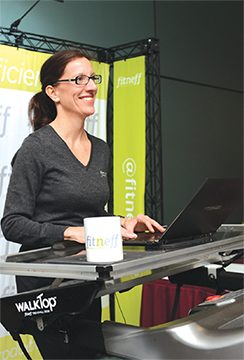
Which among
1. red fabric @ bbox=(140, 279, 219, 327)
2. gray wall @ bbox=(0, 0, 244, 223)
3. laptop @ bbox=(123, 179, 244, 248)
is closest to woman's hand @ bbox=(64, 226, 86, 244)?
laptop @ bbox=(123, 179, 244, 248)

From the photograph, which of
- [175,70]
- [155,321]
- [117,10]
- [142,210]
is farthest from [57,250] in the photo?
[175,70]

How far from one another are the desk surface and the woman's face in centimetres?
51

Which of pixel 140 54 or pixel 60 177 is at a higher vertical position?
pixel 140 54

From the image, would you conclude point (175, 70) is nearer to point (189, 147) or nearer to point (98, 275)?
point (189, 147)

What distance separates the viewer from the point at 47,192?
48.2 inches

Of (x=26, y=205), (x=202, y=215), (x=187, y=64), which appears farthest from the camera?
(x=187, y=64)

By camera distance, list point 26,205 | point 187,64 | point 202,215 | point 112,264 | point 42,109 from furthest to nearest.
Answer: point 187,64 → point 42,109 → point 26,205 → point 202,215 → point 112,264

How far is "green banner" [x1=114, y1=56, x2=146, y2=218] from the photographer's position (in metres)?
3.58

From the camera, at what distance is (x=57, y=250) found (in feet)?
3.05

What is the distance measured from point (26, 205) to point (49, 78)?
469 mm

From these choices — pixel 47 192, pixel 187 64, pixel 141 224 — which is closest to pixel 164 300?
pixel 141 224

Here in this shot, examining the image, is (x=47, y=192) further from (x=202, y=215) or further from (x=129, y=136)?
(x=129, y=136)

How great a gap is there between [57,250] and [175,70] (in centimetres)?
516

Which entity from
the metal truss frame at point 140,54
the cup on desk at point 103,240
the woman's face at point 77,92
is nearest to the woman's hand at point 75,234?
the cup on desk at point 103,240
